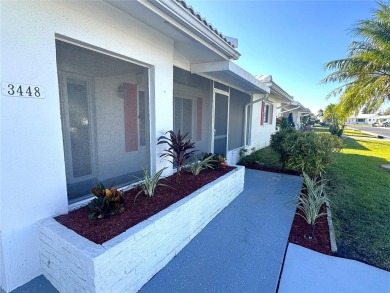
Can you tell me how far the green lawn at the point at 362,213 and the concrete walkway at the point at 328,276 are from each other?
259mm

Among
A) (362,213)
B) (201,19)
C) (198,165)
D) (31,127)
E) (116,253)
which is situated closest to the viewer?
(116,253)

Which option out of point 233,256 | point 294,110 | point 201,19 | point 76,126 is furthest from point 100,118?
point 294,110

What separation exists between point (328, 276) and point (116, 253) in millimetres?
2670

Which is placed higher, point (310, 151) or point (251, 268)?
point (310, 151)

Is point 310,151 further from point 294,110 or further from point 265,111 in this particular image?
point 294,110

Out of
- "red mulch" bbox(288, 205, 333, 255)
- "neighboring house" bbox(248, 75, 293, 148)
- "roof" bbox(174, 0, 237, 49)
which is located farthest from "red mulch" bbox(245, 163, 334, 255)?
"neighboring house" bbox(248, 75, 293, 148)

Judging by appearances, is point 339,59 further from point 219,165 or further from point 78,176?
point 78,176

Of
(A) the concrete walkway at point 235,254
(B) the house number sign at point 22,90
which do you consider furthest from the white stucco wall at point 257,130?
(B) the house number sign at point 22,90

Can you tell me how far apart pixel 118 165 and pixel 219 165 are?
261cm

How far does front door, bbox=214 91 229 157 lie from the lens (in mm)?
6893

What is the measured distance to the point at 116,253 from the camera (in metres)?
2.02

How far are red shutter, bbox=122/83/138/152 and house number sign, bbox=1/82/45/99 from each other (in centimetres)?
156

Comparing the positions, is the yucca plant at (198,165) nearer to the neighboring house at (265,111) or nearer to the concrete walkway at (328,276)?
the concrete walkway at (328,276)

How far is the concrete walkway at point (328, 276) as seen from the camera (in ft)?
7.86
